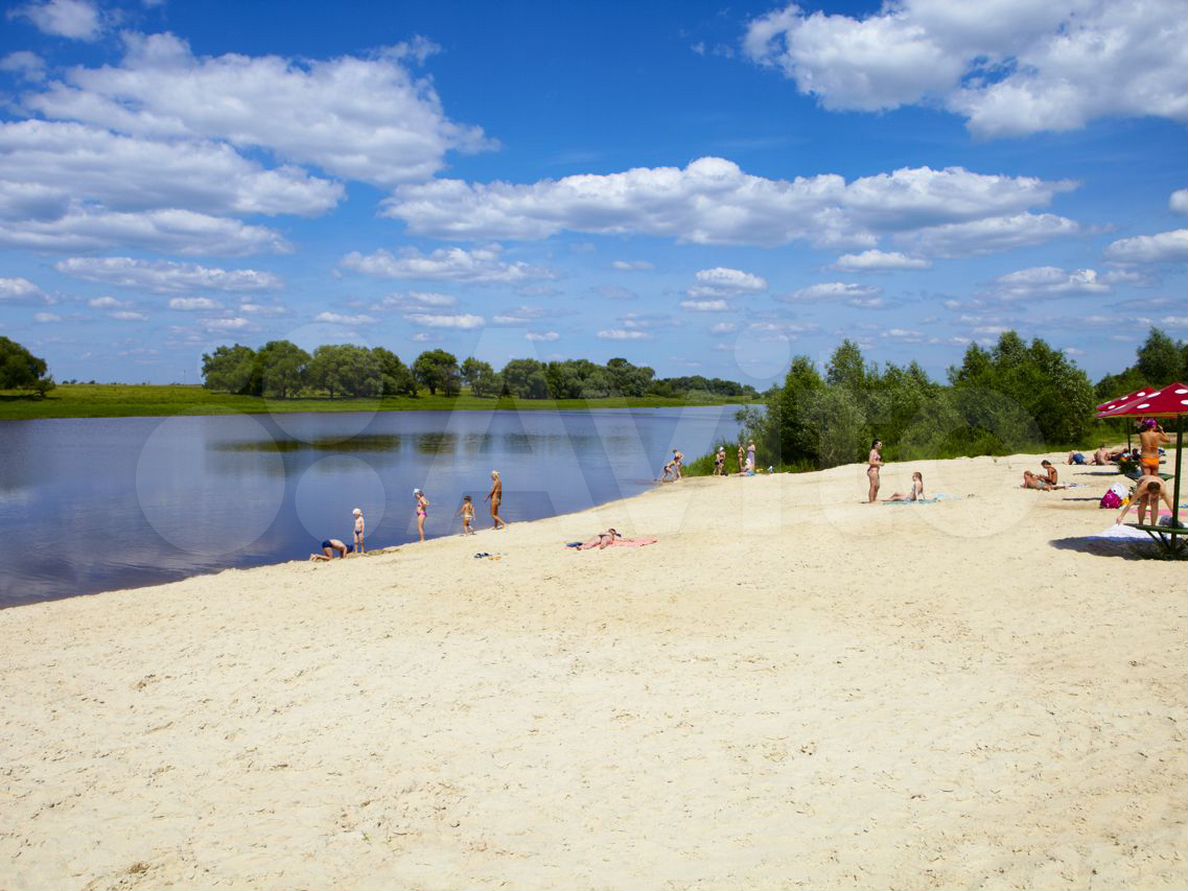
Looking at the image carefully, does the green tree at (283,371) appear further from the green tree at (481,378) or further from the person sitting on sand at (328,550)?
the person sitting on sand at (328,550)

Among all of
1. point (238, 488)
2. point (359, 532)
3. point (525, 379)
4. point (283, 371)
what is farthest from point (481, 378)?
point (359, 532)

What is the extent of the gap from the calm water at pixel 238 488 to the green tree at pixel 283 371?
1220 inches

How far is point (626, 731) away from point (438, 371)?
124 meters

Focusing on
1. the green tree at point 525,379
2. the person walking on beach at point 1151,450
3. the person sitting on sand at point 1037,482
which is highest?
the green tree at point 525,379

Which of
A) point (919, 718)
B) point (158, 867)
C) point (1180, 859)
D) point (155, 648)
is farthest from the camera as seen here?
point (155, 648)

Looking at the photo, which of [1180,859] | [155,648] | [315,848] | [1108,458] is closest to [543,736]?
[315,848]

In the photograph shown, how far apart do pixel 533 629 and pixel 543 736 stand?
3362 mm

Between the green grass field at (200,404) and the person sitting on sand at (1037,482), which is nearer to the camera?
the person sitting on sand at (1037,482)

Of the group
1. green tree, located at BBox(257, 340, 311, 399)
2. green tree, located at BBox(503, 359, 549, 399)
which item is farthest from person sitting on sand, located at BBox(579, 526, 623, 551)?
green tree, located at BBox(503, 359, 549, 399)

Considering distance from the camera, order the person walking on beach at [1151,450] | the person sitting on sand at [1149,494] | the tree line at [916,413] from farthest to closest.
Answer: the tree line at [916,413]
the person walking on beach at [1151,450]
the person sitting on sand at [1149,494]

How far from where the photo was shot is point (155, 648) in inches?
437

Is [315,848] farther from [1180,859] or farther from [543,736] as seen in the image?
[1180,859]

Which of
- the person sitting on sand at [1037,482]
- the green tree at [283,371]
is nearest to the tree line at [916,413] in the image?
the person sitting on sand at [1037,482]

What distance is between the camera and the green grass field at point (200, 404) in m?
91.1
